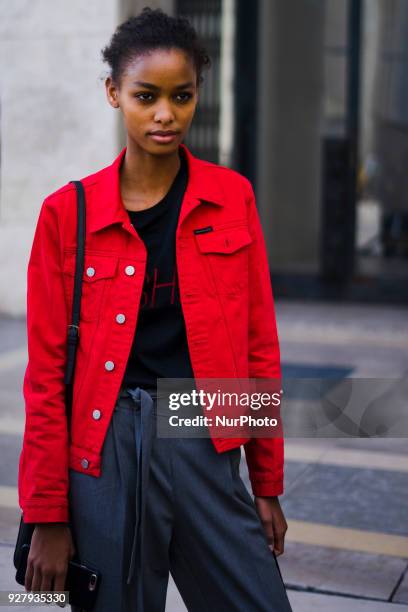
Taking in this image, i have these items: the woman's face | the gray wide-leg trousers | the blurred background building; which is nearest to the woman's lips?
the woman's face

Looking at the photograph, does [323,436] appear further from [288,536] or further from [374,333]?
[374,333]

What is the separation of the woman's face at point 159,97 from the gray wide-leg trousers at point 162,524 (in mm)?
531

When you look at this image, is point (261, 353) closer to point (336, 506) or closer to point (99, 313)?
point (99, 313)

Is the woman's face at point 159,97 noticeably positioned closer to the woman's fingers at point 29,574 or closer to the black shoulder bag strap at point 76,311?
the black shoulder bag strap at point 76,311

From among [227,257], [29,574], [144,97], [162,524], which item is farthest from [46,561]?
[144,97]

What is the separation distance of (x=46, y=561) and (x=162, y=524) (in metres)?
0.25

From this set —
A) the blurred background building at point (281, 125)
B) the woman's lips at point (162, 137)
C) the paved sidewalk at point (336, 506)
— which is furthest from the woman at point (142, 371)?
the blurred background building at point (281, 125)

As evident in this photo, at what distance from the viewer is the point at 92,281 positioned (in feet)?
6.97

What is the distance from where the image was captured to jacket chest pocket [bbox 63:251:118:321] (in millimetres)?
2123

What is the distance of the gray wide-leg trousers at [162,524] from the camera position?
2109 mm

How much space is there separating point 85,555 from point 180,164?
0.87m

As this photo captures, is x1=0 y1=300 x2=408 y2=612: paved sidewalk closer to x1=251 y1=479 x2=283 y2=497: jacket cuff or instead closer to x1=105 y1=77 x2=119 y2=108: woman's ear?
x1=251 y1=479 x2=283 y2=497: jacket cuff

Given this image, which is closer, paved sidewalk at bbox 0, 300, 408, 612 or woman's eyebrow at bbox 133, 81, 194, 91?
woman's eyebrow at bbox 133, 81, 194, 91

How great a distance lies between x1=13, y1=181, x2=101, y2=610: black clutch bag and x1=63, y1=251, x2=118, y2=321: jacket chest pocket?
10mm
